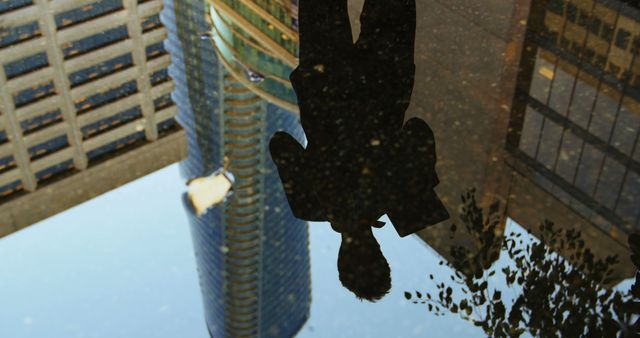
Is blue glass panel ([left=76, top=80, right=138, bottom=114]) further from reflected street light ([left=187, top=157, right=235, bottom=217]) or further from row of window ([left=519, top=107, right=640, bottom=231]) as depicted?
row of window ([left=519, top=107, right=640, bottom=231])

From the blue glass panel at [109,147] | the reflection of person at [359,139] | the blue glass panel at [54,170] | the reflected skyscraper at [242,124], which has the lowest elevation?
the blue glass panel at [54,170]

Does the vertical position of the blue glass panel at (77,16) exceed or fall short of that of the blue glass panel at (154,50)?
it exceeds it

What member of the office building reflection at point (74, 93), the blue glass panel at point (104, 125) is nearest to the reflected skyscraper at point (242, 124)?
the office building reflection at point (74, 93)

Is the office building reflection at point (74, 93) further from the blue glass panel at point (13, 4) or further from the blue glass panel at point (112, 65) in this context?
the blue glass panel at point (13, 4)

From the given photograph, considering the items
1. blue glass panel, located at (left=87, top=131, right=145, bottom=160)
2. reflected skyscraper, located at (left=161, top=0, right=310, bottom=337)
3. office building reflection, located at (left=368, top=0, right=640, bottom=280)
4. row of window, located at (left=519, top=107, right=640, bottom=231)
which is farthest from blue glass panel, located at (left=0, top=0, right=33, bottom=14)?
row of window, located at (left=519, top=107, right=640, bottom=231)

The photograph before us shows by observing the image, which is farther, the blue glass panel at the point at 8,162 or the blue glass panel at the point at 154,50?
the blue glass panel at the point at 154,50

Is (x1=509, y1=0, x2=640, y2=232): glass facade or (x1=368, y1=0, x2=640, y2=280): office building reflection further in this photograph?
(x1=509, y1=0, x2=640, y2=232): glass facade

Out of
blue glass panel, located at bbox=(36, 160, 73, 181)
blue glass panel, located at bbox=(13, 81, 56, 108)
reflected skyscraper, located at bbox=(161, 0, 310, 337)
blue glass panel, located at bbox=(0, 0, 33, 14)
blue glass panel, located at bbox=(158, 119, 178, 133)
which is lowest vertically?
blue glass panel, located at bbox=(36, 160, 73, 181)

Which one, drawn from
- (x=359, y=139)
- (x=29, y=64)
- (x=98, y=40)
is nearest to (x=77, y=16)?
(x=98, y=40)
